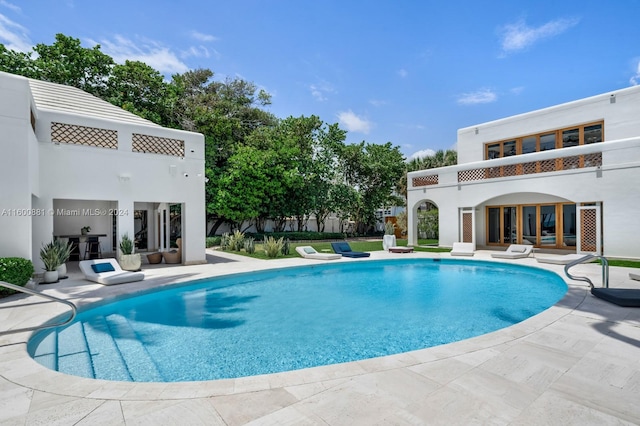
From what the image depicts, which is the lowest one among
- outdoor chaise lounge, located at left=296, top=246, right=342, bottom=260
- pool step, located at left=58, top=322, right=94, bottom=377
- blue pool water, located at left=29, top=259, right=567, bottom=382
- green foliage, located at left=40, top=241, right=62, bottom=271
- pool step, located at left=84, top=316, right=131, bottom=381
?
blue pool water, located at left=29, top=259, right=567, bottom=382

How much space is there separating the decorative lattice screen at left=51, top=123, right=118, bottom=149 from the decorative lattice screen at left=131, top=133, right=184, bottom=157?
2.32 ft

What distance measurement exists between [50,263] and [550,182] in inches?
801

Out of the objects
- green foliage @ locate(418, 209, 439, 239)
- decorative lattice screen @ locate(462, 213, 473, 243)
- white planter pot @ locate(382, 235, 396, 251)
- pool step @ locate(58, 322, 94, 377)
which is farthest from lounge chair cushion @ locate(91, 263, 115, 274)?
green foliage @ locate(418, 209, 439, 239)

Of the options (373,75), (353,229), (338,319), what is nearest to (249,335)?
(338,319)

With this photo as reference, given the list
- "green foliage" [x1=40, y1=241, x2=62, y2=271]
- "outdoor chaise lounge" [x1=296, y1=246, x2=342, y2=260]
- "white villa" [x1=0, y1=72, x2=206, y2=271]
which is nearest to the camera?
"white villa" [x1=0, y1=72, x2=206, y2=271]

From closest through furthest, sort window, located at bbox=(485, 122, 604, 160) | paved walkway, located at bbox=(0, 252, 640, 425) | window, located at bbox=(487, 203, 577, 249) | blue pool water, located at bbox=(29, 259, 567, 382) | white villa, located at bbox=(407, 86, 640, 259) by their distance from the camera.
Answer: paved walkway, located at bbox=(0, 252, 640, 425)
blue pool water, located at bbox=(29, 259, 567, 382)
white villa, located at bbox=(407, 86, 640, 259)
window, located at bbox=(485, 122, 604, 160)
window, located at bbox=(487, 203, 577, 249)

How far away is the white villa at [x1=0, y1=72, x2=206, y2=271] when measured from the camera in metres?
9.20

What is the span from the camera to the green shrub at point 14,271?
26.8 ft

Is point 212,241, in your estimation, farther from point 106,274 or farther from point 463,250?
point 463,250

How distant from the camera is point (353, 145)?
3000 centimetres

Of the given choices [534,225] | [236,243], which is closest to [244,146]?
[236,243]

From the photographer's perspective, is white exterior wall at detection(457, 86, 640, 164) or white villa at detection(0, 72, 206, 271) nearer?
white villa at detection(0, 72, 206, 271)

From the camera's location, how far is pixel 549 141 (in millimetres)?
18734

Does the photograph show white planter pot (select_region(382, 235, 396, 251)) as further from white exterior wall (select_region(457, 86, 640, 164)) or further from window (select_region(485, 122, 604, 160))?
window (select_region(485, 122, 604, 160))
